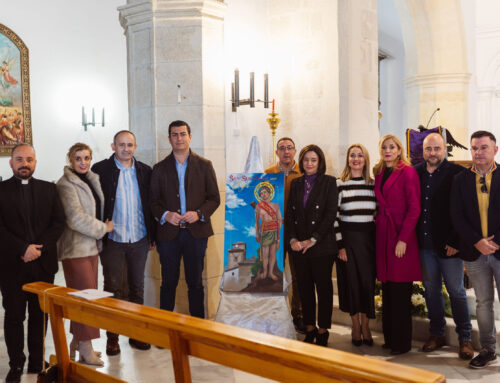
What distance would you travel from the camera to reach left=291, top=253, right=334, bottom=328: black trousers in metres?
3.91

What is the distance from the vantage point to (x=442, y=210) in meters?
3.68

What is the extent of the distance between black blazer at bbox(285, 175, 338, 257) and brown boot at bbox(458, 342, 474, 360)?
1069mm

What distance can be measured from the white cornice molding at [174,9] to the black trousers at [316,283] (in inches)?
84.7

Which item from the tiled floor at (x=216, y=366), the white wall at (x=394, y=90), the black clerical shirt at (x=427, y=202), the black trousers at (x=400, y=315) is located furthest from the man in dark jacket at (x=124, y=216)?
the white wall at (x=394, y=90)

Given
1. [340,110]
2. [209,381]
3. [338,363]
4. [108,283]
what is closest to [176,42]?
[340,110]

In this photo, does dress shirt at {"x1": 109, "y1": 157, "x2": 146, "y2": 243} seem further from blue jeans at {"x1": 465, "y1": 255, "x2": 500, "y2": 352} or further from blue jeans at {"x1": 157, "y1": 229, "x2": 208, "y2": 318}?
blue jeans at {"x1": 465, "y1": 255, "x2": 500, "y2": 352}

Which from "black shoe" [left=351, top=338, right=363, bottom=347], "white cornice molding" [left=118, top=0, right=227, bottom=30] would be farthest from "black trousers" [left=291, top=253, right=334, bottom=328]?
"white cornice molding" [left=118, top=0, right=227, bottom=30]

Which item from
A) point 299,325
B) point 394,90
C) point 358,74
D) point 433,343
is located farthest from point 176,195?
point 394,90

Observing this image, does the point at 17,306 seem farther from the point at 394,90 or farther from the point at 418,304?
the point at 394,90

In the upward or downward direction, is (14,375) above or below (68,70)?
below

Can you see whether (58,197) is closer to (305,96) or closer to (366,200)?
(366,200)

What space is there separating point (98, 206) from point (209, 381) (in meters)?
1.39

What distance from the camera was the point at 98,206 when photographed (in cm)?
374

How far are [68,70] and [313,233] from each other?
5550 millimetres
